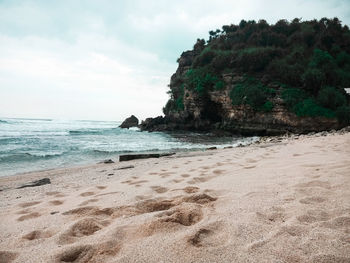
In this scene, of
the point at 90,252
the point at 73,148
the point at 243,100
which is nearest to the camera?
the point at 90,252

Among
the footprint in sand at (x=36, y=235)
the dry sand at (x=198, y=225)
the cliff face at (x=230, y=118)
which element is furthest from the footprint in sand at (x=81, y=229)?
the cliff face at (x=230, y=118)

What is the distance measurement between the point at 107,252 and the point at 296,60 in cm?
2652

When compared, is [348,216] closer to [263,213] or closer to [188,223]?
[263,213]

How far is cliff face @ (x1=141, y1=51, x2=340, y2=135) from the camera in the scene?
18.9 metres

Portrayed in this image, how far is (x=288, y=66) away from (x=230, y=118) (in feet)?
24.4

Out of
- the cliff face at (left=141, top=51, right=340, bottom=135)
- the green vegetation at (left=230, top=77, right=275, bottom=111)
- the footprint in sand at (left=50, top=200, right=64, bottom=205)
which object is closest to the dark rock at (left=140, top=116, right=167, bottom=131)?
the cliff face at (left=141, top=51, right=340, bottom=135)

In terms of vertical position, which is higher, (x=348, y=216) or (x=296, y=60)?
(x=296, y=60)

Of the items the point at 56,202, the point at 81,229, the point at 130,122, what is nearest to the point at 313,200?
the point at 81,229

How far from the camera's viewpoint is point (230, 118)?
78.4 ft

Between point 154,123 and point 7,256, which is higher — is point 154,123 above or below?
above

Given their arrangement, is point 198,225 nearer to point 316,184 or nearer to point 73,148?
point 316,184

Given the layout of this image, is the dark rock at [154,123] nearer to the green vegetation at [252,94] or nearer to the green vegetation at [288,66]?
the green vegetation at [288,66]

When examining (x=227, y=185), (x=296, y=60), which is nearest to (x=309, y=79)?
(x=296, y=60)

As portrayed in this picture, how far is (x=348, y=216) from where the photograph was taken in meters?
1.46
